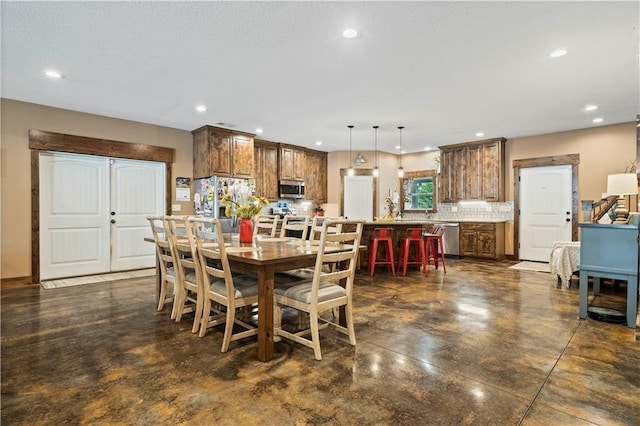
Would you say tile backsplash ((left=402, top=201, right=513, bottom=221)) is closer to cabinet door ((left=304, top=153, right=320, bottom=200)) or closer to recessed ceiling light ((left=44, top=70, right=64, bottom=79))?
cabinet door ((left=304, top=153, right=320, bottom=200))

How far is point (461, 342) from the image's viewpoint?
281 centimetres

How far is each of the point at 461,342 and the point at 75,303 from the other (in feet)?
13.6

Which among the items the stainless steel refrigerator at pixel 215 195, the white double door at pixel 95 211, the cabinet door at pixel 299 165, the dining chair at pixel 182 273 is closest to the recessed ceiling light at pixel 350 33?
the dining chair at pixel 182 273

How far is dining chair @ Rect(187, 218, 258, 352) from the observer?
2580mm

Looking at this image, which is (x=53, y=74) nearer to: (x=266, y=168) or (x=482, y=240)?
(x=266, y=168)

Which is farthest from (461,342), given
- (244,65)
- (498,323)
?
(244,65)

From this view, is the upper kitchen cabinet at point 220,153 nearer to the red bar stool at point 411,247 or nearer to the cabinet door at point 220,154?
the cabinet door at point 220,154

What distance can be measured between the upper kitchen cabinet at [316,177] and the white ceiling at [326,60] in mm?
2916

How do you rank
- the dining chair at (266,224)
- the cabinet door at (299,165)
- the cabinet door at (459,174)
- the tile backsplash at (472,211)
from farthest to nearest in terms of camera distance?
1. the cabinet door at (299,165)
2. the cabinet door at (459,174)
3. the tile backsplash at (472,211)
4. the dining chair at (266,224)

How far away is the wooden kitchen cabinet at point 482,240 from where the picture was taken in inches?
280

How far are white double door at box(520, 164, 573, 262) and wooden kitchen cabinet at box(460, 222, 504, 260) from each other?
0.44 m

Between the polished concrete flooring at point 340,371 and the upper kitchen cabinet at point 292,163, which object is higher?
the upper kitchen cabinet at point 292,163

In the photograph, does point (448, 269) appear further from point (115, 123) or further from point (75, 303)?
→ point (115, 123)

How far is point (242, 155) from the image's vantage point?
6723mm
